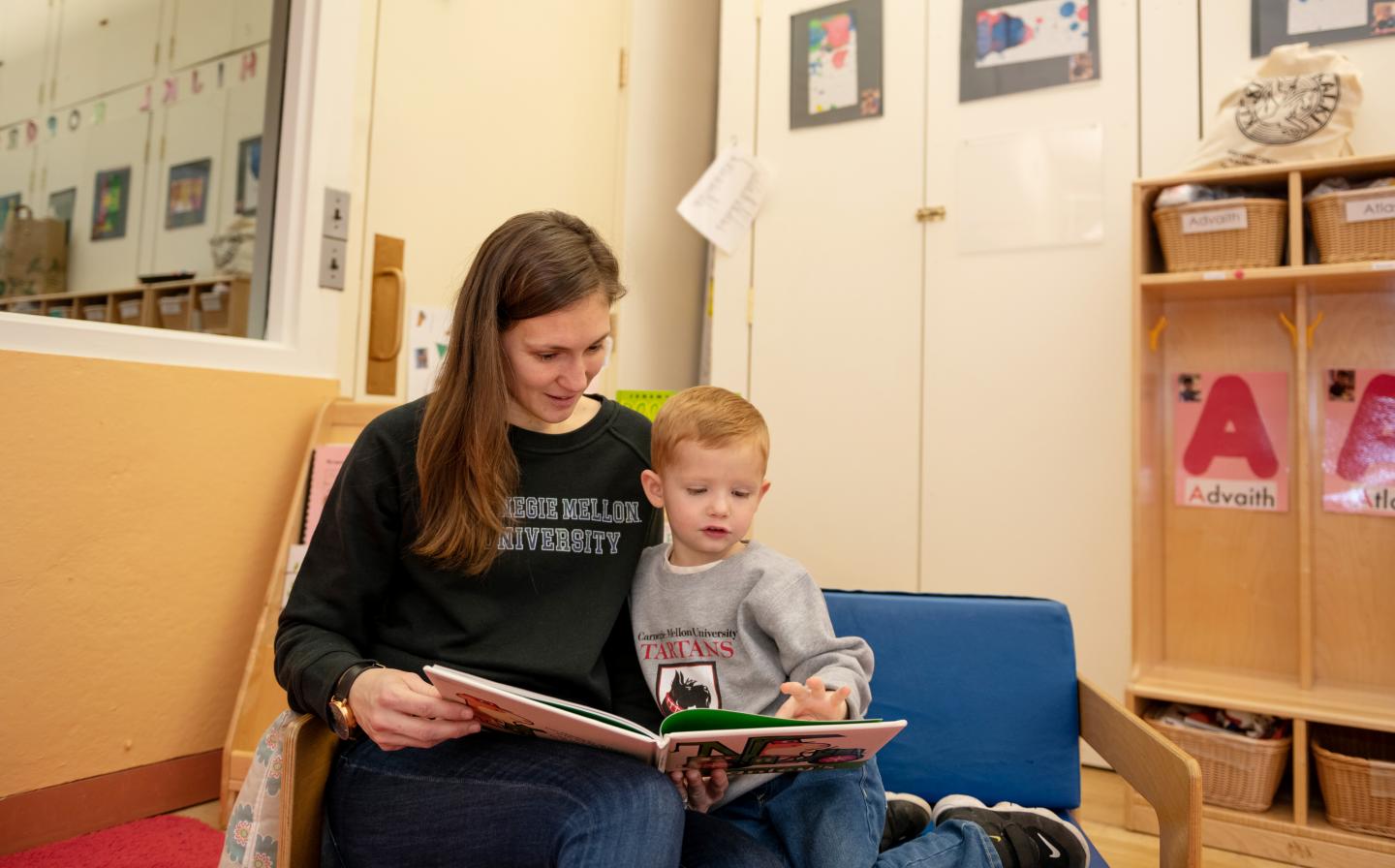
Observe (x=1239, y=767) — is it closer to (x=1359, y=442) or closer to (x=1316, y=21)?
(x=1359, y=442)

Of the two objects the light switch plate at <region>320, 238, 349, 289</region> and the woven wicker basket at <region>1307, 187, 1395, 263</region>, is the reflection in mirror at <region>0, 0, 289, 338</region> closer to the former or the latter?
the light switch plate at <region>320, 238, 349, 289</region>

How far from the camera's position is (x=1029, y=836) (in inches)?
44.6

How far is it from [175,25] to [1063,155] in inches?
128

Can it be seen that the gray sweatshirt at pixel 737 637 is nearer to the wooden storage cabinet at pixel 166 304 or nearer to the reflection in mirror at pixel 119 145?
the wooden storage cabinet at pixel 166 304

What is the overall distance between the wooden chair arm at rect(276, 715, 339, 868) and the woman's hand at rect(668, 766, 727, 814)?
0.39 metres

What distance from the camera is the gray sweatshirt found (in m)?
1.08

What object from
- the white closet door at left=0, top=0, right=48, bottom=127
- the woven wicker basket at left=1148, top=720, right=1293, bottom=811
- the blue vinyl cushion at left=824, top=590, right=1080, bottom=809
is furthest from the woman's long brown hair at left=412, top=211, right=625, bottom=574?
the white closet door at left=0, top=0, right=48, bottom=127

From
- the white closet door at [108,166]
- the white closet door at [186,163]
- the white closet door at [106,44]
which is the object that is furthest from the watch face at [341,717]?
the white closet door at [106,44]

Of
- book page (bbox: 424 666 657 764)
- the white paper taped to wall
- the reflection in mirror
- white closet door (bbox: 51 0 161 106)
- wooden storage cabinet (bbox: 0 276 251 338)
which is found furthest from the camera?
white closet door (bbox: 51 0 161 106)

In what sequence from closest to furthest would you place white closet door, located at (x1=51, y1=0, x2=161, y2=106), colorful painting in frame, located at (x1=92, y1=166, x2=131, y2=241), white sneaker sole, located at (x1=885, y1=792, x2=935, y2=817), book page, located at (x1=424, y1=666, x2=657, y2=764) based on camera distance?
book page, located at (x1=424, y1=666, x2=657, y2=764), white sneaker sole, located at (x1=885, y1=792, x2=935, y2=817), white closet door, located at (x1=51, y1=0, x2=161, y2=106), colorful painting in frame, located at (x1=92, y1=166, x2=131, y2=241)

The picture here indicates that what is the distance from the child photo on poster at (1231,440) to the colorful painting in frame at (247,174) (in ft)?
8.59

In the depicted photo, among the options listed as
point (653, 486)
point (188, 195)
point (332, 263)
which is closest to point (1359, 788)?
point (653, 486)

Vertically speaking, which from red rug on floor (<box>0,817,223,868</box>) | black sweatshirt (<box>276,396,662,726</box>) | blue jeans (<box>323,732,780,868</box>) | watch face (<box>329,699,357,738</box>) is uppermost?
black sweatshirt (<box>276,396,662,726</box>)

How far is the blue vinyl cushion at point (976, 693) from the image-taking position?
128 cm
